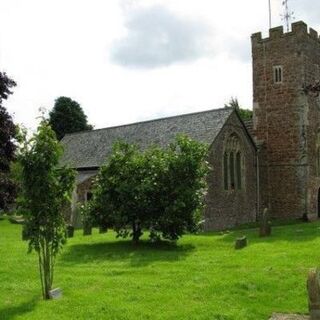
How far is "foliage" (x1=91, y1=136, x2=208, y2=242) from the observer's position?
19672mm

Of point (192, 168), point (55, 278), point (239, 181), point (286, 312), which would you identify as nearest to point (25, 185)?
point (55, 278)

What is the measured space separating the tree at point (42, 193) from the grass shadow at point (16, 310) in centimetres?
72

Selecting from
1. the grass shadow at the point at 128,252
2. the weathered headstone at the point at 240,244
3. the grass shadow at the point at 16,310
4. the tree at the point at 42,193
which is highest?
the tree at the point at 42,193

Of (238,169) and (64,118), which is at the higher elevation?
(64,118)

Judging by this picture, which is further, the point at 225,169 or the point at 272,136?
the point at 272,136

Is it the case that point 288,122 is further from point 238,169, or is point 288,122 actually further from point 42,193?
point 42,193

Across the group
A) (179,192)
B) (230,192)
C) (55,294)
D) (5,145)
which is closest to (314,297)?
(55,294)

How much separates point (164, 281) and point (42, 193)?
3.88 meters

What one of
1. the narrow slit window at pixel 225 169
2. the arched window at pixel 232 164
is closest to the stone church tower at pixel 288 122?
the arched window at pixel 232 164

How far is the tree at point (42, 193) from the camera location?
38.6 ft

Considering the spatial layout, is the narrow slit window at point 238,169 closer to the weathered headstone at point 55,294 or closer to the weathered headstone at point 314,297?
the weathered headstone at point 55,294

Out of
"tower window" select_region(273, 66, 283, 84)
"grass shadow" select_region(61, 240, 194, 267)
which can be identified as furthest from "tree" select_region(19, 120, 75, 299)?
"tower window" select_region(273, 66, 283, 84)

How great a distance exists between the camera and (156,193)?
65.6ft

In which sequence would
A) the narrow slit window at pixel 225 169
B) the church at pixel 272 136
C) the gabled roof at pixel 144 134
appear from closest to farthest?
the gabled roof at pixel 144 134, the narrow slit window at pixel 225 169, the church at pixel 272 136
